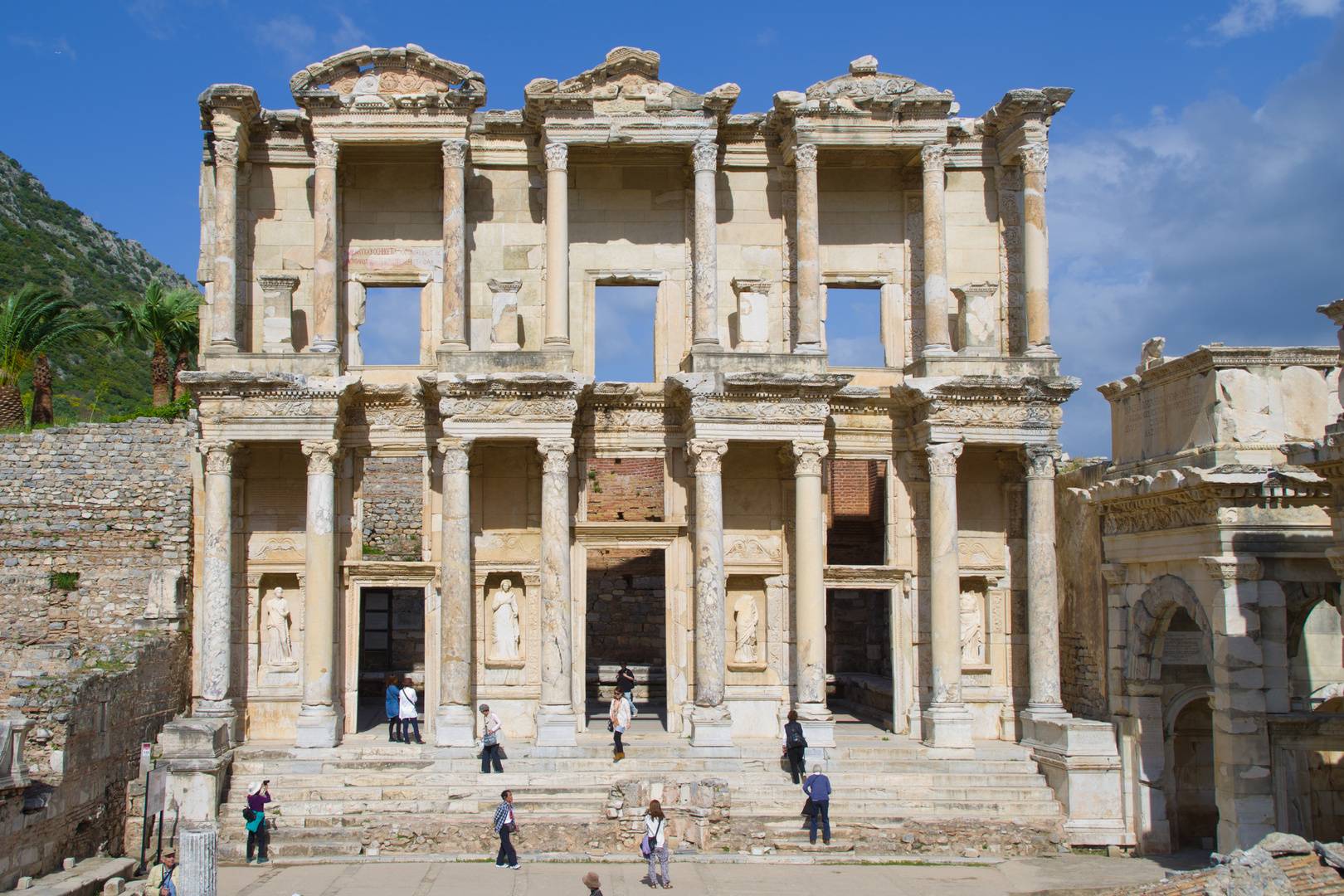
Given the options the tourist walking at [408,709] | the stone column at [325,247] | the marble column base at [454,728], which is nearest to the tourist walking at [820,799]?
the marble column base at [454,728]

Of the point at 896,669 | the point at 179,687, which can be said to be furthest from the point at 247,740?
the point at 896,669

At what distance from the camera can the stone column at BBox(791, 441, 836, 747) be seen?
19047 mm

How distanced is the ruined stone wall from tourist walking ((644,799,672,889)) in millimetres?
8532

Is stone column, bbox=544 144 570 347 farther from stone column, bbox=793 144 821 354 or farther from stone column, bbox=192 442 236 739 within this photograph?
stone column, bbox=192 442 236 739

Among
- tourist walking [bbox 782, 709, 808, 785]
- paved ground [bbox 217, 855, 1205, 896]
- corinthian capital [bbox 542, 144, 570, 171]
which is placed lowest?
paved ground [bbox 217, 855, 1205, 896]

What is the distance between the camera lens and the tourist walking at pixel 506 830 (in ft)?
51.1

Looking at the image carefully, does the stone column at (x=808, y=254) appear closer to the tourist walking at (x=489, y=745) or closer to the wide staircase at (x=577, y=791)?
the wide staircase at (x=577, y=791)

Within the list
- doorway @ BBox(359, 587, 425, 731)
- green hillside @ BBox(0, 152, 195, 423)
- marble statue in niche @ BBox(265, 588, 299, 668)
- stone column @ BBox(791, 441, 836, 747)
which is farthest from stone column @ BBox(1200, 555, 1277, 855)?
green hillside @ BBox(0, 152, 195, 423)

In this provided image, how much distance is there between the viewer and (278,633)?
19.9 m

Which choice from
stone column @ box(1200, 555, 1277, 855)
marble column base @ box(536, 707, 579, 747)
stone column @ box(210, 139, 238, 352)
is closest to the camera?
stone column @ box(1200, 555, 1277, 855)

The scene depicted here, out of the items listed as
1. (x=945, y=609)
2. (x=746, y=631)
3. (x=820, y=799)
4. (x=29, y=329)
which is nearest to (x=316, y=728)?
(x=746, y=631)

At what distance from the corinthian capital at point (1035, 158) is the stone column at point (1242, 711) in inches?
311

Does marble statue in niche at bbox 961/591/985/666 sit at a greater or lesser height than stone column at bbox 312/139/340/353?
lesser

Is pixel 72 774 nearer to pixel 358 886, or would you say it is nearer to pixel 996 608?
pixel 358 886
